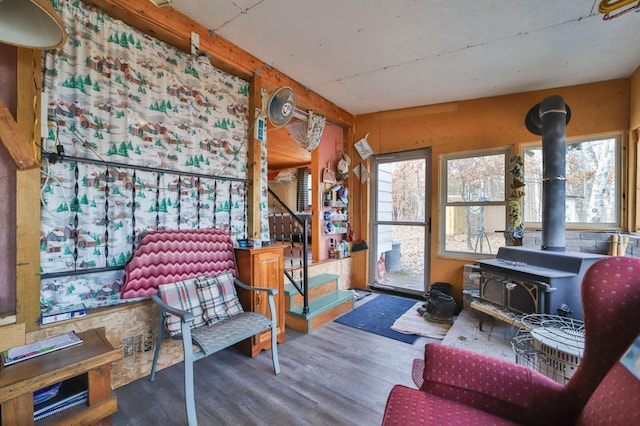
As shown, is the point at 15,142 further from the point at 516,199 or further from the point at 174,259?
the point at 516,199

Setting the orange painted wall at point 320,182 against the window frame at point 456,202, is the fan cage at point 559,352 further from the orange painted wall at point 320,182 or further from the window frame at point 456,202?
the orange painted wall at point 320,182

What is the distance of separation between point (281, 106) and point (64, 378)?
2.40 m

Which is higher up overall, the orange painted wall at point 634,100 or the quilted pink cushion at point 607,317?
the orange painted wall at point 634,100

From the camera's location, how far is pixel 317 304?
318 cm

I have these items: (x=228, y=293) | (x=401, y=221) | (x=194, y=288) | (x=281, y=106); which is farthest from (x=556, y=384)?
(x=401, y=221)

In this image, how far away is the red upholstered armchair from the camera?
924 mm

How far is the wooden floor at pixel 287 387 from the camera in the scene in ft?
5.47

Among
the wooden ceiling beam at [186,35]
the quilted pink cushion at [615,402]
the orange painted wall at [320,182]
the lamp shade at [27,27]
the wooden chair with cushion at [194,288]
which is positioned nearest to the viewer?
the quilted pink cushion at [615,402]

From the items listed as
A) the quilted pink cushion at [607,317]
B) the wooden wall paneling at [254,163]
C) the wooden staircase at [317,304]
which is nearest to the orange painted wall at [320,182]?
the wooden staircase at [317,304]

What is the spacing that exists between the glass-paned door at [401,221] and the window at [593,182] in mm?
1468

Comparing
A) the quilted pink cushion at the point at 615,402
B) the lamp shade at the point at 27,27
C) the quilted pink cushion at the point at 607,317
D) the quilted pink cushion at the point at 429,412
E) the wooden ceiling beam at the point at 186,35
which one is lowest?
the quilted pink cushion at the point at 429,412

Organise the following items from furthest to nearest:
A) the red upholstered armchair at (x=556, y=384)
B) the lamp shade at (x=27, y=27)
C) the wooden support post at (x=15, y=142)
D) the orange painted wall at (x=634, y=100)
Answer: the orange painted wall at (x=634, y=100)
the wooden support post at (x=15, y=142)
the lamp shade at (x=27, y=27)
the red upholstered armchair at (x=556, y=384)

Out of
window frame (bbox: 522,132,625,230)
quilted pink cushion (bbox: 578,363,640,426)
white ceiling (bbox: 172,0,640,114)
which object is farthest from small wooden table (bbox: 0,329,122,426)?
window frame (bbox: 522,132,625,230)

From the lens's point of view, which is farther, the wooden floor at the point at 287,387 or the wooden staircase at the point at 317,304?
the wooden staircase at the point at 317,304
